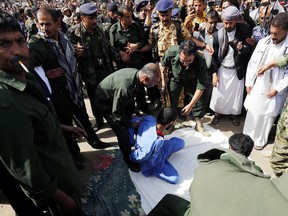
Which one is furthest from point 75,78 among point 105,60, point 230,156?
point 230,156

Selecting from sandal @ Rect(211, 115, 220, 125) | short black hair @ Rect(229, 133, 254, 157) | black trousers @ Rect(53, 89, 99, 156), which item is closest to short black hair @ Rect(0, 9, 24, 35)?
black trousers @ Rect(53, 89, 99, 156)

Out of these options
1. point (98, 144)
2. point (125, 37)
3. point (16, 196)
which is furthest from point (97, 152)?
point (125, 37)

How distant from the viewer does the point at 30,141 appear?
1214 mm

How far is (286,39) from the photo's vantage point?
2908 mm

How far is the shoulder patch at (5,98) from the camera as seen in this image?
45.0 inches

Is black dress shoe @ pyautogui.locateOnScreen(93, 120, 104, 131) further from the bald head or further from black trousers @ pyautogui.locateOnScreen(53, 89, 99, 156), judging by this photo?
the bald head

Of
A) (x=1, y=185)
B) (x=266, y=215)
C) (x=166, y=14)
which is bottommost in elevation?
(x=1, y=185)

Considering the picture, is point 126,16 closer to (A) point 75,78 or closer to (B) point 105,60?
(B) point 105,60

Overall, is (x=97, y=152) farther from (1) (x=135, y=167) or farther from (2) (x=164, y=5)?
(2) (x=164, y=5)

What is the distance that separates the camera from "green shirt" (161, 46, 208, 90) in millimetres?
3346

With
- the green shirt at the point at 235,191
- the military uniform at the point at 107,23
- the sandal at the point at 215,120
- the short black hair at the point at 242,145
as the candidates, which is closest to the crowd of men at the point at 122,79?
the sandal at the point at 215,120

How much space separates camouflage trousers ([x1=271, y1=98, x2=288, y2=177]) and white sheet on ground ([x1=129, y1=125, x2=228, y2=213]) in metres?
0.71

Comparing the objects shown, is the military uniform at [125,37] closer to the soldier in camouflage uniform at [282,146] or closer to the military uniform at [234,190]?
the soldier in camouflage uniform at [282,146]

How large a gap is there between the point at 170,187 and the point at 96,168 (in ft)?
3.14
